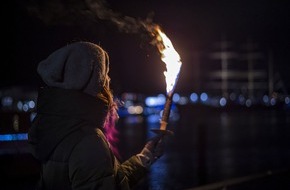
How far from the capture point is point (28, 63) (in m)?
24.0

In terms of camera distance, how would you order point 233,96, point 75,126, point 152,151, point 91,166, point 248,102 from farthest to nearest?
point 233,96 → point 248,102 → point 152,151 → point 75,126 → point 91,166

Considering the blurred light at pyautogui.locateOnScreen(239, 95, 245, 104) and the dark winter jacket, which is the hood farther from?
the blurred light at pyautogui.locateOnScreen(239, 95, 245, 104)

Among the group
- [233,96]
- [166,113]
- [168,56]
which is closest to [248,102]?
[233,96]

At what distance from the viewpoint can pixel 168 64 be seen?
315cm

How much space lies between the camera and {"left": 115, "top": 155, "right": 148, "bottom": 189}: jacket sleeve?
2447 mm

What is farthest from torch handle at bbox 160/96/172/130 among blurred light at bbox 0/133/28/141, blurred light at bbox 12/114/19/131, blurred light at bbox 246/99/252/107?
blurred light at bbox 246/99/252/107

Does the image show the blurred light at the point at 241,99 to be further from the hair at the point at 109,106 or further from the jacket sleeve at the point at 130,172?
the jacket sleeve at the point at 130,172

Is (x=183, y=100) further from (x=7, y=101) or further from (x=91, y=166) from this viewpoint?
(x=91, y=166)

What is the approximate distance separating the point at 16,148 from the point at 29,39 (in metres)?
11.9

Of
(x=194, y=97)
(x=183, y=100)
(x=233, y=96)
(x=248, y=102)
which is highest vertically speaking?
(x=233, y=96)

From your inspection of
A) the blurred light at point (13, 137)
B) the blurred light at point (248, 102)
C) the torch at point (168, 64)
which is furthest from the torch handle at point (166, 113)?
the blurred light at point (248, 102)

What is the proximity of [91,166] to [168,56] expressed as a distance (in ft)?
3.80

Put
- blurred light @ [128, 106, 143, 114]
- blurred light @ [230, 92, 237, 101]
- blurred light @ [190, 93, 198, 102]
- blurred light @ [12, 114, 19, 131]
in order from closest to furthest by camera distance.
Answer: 1. blurred light @ [12, 114, 19, 131]
2. blurred light @ [128, 106, 143, 114]
3. blurred light @ [190, 93, 198, 102]
4. blurred light @ [230, 92, 237, 101]

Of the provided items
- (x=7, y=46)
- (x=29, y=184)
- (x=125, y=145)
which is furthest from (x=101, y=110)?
(x=7, y=46)
